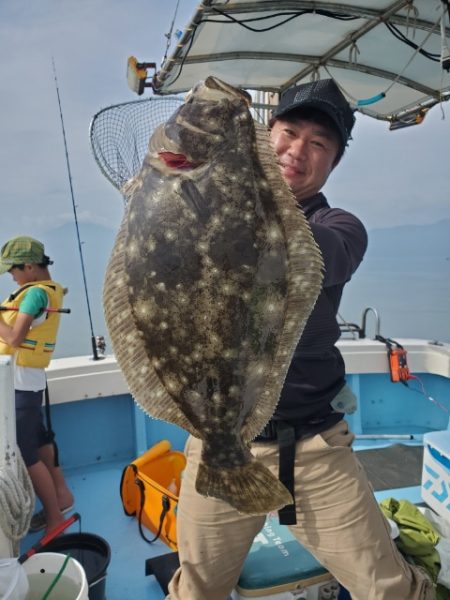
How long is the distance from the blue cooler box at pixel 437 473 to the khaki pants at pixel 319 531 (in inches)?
57.6

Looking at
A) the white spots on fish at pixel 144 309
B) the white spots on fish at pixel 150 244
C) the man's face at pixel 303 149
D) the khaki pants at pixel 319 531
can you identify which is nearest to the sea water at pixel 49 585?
the khaki pants at pixel 319 531

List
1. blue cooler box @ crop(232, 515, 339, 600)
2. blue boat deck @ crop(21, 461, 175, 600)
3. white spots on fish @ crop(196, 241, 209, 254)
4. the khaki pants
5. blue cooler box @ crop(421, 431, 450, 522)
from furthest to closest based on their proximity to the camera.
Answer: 1. blue cooler box @ crop(421, 431, 450, 522)
2. blue boat deck @ crop(21, 461, 175, 600)
3. blue cooler box @ crop(232, 515, 339, 600)
4. the khaki pants
5. white spots on fish @ crop(196, 241, 209, 254)

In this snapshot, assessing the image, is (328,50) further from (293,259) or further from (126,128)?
(293,259)

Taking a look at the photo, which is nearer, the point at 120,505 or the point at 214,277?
the point at 214,277

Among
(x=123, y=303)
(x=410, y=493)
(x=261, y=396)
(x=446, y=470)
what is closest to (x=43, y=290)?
(x=123, y=303)

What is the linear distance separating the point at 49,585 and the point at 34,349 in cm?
204

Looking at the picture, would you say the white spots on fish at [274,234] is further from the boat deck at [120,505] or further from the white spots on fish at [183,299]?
the boat deck at [120,505]

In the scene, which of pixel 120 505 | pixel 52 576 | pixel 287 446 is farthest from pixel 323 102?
pixel 120 505

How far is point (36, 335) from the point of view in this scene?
3.95 m

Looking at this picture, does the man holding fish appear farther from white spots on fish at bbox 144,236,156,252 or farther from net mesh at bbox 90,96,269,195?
net mesh at bbox 90,96,269,195

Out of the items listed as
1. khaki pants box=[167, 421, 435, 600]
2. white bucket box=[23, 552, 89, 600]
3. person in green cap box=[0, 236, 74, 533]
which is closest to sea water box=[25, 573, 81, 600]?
white bucket box=[23, 552, 89, 600]

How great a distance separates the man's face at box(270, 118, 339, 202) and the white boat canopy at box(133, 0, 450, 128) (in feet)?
7.23

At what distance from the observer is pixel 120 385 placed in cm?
Answer: 491

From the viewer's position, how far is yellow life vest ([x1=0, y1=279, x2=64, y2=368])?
3885 mm
